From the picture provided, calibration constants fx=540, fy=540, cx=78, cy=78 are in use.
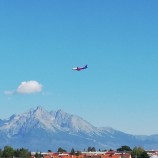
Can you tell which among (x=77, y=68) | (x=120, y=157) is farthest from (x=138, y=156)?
(x=77, y=68)

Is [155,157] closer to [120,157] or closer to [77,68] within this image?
[120,157]

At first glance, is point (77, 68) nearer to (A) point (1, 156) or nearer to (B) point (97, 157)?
(B) point (97, 157)

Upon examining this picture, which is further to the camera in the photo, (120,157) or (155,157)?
(120,157)

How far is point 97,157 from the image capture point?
167 m

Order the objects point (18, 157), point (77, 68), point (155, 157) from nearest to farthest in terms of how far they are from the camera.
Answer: point (77, 68), point (155, 157), point (18, 157)

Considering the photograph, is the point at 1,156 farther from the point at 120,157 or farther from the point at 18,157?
the point at 120,157

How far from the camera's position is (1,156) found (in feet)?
605

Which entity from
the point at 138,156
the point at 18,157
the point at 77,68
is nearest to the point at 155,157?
the point at 138,156

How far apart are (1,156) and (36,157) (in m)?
18.2

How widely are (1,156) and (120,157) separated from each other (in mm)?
41481

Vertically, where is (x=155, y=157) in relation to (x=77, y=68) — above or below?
below

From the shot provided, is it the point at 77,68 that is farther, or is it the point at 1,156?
the point at 1,156

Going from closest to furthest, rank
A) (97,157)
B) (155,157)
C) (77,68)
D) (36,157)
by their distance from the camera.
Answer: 1. (77,68)
2. (155,157)
3. (97,157)
4. (36,157)

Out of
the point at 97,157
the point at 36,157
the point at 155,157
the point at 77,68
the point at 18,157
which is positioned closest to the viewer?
the point at 77,68
